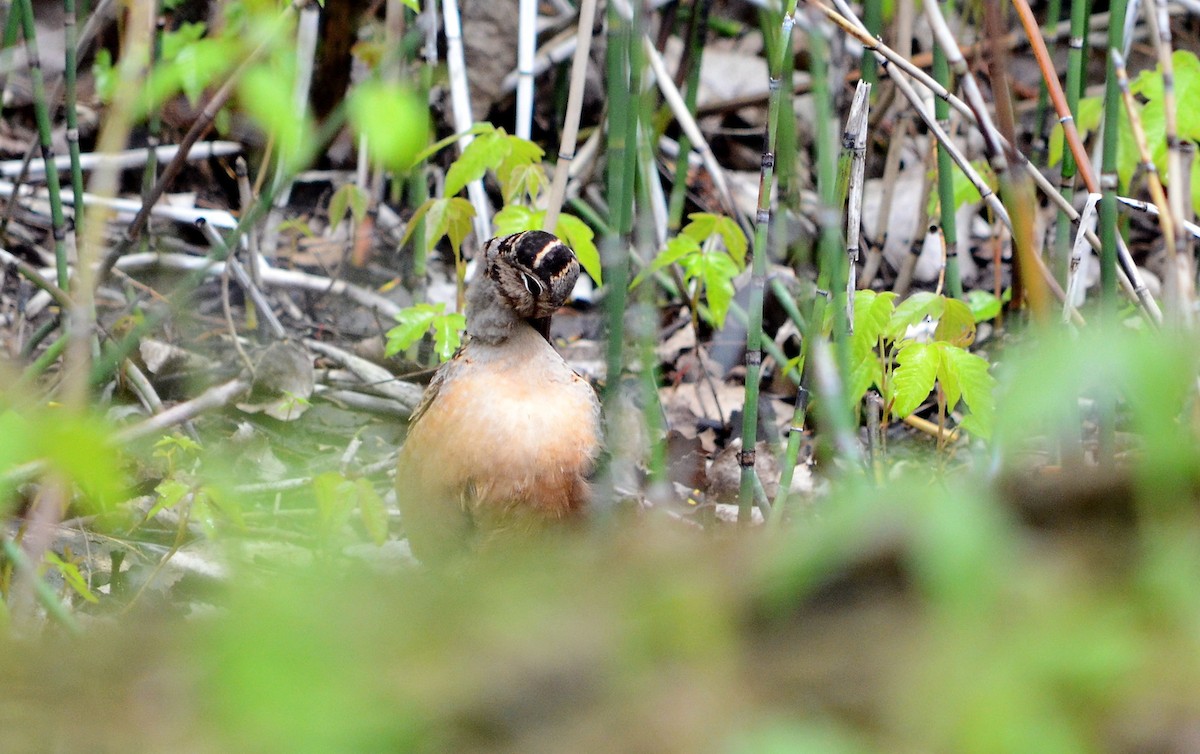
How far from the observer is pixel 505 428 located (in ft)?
8.88

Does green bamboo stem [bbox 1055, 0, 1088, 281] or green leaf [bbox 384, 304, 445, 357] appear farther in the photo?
green leaf [bbox 384, 304, 445, 357]

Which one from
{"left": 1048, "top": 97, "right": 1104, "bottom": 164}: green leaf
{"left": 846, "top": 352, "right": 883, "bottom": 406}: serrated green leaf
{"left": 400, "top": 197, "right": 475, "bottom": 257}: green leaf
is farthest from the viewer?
{"left": 1048, "top": 97, "right": 1104, "bottom": 164}: green leaf

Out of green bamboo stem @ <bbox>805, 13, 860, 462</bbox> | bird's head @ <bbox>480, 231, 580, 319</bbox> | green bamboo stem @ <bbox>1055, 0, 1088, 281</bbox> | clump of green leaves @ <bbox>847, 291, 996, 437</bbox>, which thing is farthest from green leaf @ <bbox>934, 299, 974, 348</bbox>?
bird's head @ <bbox>480, 231, 580, 319</bbox>

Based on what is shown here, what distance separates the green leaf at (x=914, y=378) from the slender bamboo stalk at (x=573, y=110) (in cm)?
101

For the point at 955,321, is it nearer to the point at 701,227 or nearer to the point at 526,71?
the point at 701,227

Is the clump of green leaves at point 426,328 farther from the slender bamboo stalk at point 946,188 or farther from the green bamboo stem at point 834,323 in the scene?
the slender bamboo stalk at point 946,188

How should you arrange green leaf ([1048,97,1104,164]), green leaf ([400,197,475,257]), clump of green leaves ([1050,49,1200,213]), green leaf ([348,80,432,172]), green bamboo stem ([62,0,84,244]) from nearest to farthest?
green leaf ([348,80,432,172]) < green bamboo stem ([62,0,84,244]) < clump of green leaves ([1050,49,1200,213]) < green leaf ([400,197,475,257]) < green leaf ([1048,97,1104,164])

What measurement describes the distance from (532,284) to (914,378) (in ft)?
2.81

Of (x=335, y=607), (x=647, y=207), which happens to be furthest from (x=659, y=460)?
(x=335, y=607)

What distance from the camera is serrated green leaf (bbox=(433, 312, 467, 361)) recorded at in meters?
3.42

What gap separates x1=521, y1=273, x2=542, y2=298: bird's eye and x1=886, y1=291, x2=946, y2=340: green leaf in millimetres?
780

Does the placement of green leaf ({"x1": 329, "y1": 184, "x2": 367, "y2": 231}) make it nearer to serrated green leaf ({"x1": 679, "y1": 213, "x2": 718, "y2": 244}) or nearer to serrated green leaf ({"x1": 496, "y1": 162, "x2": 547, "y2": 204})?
serrated green leaf ({"x1": 496, "y1": 162, "x2": 547, "y2": 204})

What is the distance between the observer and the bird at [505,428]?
2697 millimetres

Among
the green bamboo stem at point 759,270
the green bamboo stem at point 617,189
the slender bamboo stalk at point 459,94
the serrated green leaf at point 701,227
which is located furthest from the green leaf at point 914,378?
the slender bamboo stalk at point 459,94
